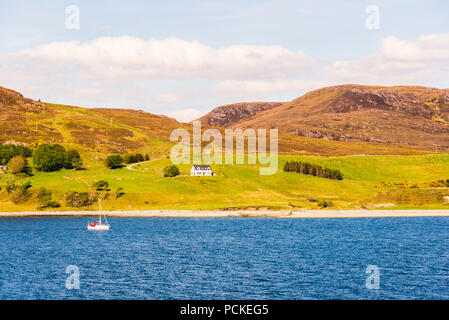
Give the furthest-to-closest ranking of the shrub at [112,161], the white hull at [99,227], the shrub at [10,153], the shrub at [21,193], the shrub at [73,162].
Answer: the shrub at [112,161] < the shrub at [73,162] < the shrub at [10,153] < the shrub at [21,193] < the white hull at [99,227]

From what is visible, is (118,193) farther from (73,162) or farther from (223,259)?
(223,259)

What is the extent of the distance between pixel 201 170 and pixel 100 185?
40.2m

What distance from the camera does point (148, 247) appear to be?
91750 millimetres

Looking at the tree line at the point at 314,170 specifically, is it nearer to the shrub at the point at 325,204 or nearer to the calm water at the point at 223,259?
the shrub at the point at 325,204

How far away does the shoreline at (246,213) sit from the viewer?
140000 millimetres

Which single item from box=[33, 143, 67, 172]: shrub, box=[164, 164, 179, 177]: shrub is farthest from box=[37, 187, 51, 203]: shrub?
box=[164, 164, 179, 177]: shrub

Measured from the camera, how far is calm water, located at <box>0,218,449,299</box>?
196 ft

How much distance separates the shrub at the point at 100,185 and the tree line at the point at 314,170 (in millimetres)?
75752

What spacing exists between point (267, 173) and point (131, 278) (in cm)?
12966

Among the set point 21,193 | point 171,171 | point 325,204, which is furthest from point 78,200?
point 325,204

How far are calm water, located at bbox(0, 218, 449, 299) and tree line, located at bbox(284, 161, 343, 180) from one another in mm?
62918

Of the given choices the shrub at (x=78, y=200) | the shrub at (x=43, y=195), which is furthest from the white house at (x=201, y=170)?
the shrub at (x=43, y=195)

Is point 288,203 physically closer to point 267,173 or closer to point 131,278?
point 267,173
